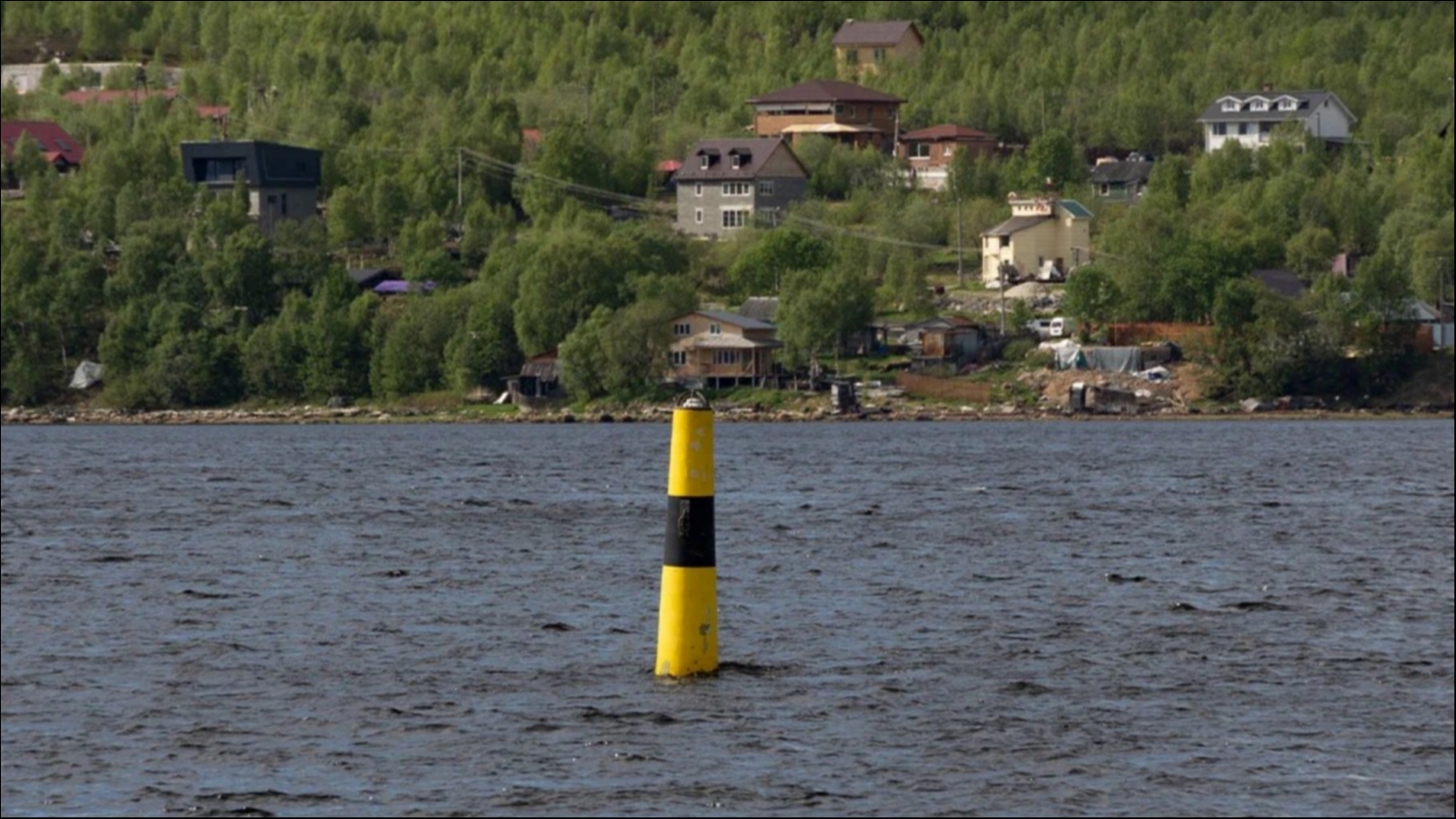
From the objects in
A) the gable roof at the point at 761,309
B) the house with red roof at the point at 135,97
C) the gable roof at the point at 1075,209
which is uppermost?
the house with red roof at the point at 135,97

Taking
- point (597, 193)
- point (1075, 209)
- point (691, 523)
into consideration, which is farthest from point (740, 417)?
point (691, 523)

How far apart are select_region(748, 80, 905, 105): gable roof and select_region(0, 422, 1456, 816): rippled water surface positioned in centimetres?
10044

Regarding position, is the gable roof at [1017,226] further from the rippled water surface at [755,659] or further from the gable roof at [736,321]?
the rippled water surface at [755,659]

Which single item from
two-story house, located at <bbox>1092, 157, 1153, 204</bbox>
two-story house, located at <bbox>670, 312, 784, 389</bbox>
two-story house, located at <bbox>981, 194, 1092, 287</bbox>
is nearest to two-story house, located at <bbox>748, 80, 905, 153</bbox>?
two-story house, located at <bbox>1092, 157, 1153, 204</bbox>

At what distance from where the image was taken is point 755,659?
20672 mm

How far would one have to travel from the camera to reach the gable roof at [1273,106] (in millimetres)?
137250

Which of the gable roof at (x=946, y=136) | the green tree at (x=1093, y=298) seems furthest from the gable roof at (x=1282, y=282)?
the gable roof at (x=946, y=136)

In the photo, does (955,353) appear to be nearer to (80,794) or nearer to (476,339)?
(476,339)

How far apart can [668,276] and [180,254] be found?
990 inches

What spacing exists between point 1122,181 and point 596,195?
26715mm

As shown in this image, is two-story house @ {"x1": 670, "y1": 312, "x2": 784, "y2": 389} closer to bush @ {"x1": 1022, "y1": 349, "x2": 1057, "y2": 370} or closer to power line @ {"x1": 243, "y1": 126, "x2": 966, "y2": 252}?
bush @ {"x1": 1022, "y1": 349, "x2": 1057, "y2": 370}

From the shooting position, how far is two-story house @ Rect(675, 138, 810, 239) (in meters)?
129

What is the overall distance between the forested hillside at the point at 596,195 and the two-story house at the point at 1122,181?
5.51ft

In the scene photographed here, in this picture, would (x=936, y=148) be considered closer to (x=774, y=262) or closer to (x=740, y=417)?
(x=774, y=262)
